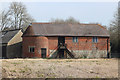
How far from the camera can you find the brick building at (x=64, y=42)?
3625 centimetres

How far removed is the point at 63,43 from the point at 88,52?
4.60 meters

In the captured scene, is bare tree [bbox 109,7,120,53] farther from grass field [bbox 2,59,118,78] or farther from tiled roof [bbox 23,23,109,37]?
grass field [bbox 2,59,118,78]

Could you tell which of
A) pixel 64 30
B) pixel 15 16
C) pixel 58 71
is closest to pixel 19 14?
pixel 15 16

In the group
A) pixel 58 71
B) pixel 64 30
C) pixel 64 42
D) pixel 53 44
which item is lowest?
pixel 58 71

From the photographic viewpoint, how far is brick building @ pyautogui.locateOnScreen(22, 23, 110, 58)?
119 feet

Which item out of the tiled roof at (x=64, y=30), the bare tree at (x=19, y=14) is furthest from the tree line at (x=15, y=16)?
the tiled roof at (x=64, y=30)

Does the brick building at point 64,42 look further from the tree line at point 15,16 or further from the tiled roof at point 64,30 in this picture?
the tree line at point 15,16

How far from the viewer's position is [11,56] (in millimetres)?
40250

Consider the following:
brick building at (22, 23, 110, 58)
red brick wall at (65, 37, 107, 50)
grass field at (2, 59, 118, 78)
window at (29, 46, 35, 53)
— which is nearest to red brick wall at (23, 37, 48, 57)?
brick building at (22, 23, 110, 58)

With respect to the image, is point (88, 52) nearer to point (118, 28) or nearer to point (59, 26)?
point (59, 26)

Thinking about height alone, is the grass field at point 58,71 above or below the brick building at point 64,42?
below

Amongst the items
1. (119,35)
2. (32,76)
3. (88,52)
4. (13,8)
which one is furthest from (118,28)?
(32,76)

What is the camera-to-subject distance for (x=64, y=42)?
3766 cm

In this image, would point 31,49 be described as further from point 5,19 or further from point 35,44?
point 5,19
